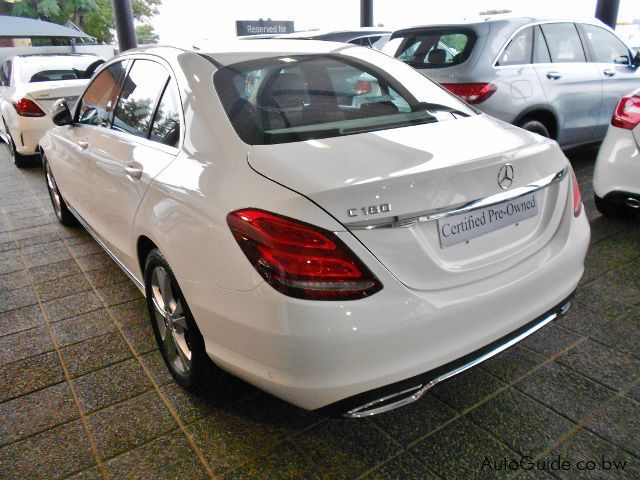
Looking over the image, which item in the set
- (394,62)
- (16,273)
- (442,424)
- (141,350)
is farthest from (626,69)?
(16,273)

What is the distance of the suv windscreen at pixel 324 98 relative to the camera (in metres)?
2.11

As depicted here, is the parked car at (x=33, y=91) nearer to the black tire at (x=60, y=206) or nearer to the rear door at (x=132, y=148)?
the black tire at (x=60, y=206)

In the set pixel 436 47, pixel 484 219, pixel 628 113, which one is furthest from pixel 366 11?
pixel 484 219

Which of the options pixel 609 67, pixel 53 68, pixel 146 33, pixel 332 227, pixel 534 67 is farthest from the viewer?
pixel 146 33

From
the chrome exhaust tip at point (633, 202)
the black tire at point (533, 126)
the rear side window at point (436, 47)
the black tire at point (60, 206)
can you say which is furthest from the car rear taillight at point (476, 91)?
the black tire at point (60, 206)

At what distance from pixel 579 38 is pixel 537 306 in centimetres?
479

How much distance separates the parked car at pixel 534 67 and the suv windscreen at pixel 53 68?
15.3 ft

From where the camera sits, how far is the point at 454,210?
1.77 m

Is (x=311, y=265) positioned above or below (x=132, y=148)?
below

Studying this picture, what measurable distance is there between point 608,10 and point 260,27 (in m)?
15.8

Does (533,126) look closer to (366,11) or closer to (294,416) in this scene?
(294,416)

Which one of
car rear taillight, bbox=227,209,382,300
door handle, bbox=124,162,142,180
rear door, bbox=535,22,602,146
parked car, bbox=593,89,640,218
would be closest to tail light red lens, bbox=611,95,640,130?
parked car, bbox=593,89,640,218

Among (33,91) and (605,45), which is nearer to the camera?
(605,45)

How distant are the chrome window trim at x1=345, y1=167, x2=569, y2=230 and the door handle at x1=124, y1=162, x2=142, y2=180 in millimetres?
1222
